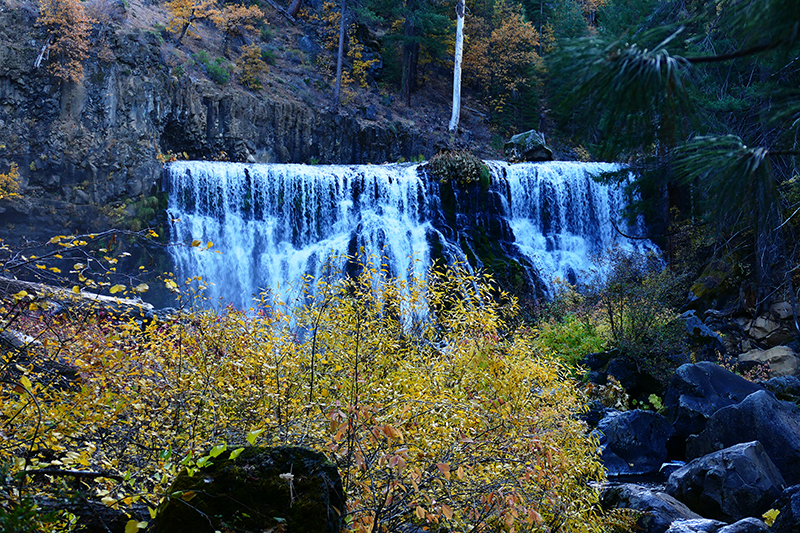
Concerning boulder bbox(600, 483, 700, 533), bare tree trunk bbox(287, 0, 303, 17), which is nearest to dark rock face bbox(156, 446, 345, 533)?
boulder bbox(600, 483, 700, 533)

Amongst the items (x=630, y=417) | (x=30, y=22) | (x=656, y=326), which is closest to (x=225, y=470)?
(x=630, y=417)

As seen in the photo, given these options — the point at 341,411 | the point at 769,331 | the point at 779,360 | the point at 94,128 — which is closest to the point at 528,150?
the point at 769,331

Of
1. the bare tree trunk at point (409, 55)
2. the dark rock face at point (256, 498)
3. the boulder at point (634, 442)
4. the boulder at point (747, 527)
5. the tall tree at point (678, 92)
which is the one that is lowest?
the boulder at point (634, 442)

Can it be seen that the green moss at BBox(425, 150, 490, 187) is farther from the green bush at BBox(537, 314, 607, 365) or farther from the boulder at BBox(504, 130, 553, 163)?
the green bush at BBox(537, 314, 607, 365)

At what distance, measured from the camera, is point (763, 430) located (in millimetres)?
6668

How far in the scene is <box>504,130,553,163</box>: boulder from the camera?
21.3 metres

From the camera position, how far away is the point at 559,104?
2.39 meters

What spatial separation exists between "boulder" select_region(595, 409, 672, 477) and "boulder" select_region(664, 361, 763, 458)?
244mm

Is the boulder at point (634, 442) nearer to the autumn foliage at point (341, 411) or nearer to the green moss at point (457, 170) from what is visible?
the autumn foliage at point (341, 411)

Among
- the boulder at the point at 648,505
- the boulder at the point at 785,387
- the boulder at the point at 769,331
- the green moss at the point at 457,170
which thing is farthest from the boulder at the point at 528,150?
the boulder at the point at 648,505

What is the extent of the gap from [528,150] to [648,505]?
18.1 metres

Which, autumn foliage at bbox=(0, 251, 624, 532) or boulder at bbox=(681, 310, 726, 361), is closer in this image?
autumn foliage at bbox=(0, 251, 624, 532)

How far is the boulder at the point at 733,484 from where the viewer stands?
550 centimetres

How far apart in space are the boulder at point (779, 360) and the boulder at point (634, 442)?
3.56 m
